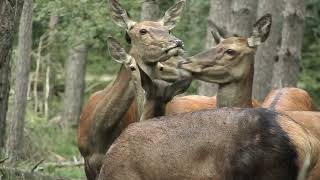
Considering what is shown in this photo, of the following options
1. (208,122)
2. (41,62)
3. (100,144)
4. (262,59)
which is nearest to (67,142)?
(41,62)

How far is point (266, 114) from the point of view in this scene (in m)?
6.98

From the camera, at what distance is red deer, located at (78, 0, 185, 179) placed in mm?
10594

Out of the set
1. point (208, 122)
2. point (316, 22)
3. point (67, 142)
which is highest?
point (208, 122)

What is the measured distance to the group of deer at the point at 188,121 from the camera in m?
6.79

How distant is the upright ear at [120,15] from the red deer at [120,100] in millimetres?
12

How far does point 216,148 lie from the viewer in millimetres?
6898

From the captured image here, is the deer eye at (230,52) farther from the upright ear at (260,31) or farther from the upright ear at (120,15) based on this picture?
the upright ear at (120,15)

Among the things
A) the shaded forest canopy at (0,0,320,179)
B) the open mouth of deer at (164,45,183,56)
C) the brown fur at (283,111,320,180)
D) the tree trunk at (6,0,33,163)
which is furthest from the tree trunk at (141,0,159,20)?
the brown fur at (283,111,320,180)

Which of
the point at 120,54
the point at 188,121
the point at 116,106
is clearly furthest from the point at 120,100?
the point at 188,121

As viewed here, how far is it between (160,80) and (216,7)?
6825mm

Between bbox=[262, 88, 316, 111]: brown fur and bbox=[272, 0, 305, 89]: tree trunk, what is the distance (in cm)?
274

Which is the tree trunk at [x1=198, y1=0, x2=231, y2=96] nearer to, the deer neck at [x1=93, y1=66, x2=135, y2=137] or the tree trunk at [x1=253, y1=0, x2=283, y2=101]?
the tree trunk at [x1=253, y1=0, x2=283, y2=101]

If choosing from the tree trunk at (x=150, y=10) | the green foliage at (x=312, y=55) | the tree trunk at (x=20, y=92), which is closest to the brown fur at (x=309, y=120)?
the tree trunk at (x=150, y=10)

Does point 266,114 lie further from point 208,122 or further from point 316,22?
point 316,22
